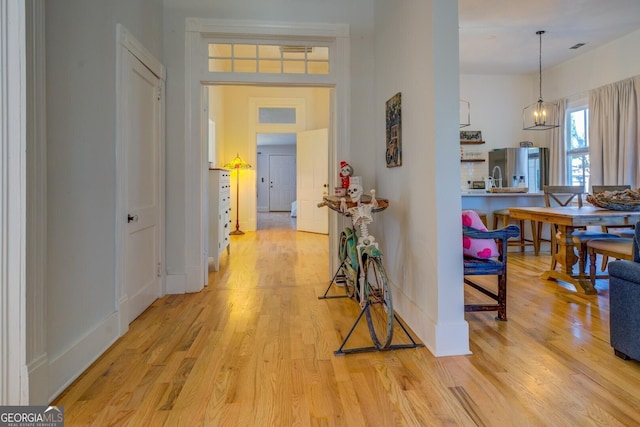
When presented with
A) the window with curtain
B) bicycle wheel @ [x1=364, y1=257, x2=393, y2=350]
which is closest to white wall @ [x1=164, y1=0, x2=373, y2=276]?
bicycle wheel @ [x1=364, y1=257, x2=393, y2=350]

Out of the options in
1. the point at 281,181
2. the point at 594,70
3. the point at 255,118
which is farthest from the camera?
the point at 281,181

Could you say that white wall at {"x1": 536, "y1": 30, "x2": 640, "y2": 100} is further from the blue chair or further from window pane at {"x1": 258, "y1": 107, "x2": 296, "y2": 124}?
window pane at {"x1": 258, "y1": 107, "x2": 296, "y2": 124}

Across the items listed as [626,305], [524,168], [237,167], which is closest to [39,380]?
[626,305]

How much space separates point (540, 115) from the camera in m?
A: 5.01

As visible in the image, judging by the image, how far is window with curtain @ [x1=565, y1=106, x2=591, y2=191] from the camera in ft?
19.4

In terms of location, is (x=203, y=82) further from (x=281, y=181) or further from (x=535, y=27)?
(x=281, y=181)

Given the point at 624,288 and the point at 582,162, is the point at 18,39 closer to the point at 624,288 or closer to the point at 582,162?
the point at 624,288

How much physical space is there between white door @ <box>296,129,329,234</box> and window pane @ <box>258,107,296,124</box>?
0.58 meters

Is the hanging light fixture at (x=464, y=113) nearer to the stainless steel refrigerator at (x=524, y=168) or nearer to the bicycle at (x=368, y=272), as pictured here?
the stainless steel refrigerator at (x=524, y=168)

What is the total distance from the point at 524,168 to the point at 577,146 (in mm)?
847


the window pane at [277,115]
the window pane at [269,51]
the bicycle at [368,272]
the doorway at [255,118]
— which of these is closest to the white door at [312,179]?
the doorway at [255,118]

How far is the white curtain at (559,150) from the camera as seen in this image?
6.17 meters

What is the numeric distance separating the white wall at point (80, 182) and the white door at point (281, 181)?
10636 mm

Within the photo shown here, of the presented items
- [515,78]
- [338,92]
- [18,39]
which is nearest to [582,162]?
[515,78]
